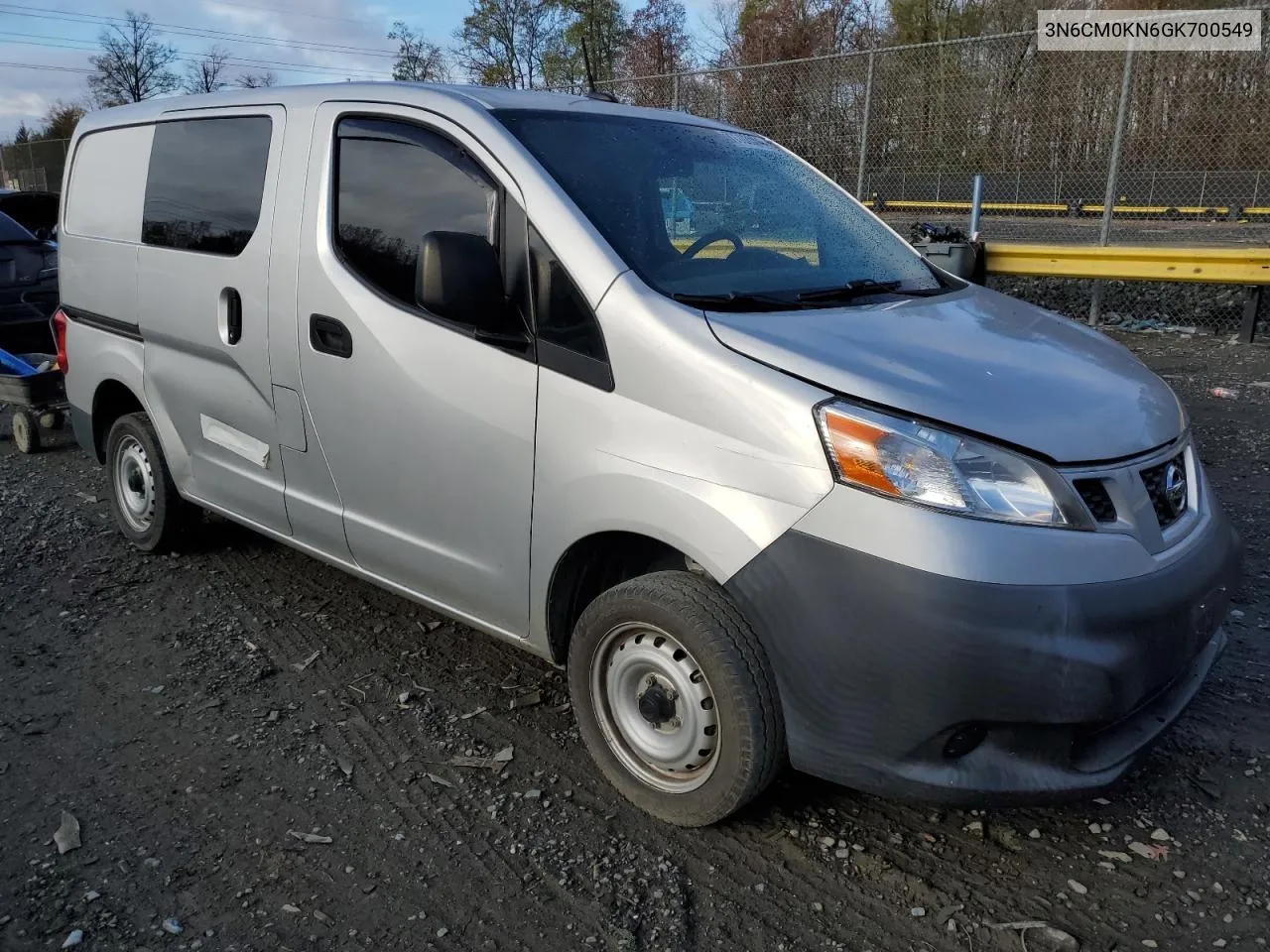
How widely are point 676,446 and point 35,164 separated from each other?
4119 centimetres

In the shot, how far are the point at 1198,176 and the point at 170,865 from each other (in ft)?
39.4

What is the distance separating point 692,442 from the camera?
2559mm

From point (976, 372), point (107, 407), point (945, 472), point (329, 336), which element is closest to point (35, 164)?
point (107, 407)

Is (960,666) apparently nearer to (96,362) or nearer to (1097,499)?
(1097,499)

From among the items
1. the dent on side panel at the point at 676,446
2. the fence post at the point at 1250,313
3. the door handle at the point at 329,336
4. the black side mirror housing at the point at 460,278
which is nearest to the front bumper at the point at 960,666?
the dent on side panel at the point at 676,446

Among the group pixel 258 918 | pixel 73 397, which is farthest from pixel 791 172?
pixel 73 397

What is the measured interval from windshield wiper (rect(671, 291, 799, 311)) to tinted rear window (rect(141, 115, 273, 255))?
1916 mm

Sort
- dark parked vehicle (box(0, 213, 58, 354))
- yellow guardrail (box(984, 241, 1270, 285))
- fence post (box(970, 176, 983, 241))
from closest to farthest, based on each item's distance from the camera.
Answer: yellow guardrail (box(984, 241, 1270, 285)), dark parked vehicle (box(0, 213, 58, 354)), fence post (box(970, 176, 983, 241))

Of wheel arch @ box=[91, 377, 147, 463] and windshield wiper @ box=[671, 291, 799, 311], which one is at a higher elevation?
windshield wiper @ box=[671, 291, 799, 311]

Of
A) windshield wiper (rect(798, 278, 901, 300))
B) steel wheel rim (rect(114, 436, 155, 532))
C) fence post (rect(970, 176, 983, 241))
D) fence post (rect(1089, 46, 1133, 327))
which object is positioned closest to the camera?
windshield wiper (rect(798, 278, 901, 300))

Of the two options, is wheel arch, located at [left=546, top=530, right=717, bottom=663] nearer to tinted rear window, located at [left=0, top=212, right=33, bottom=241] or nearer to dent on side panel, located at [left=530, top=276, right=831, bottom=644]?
dent on side panel, located at [left=530, top=276, right=831, bottom=644]

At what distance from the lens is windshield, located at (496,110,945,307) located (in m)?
2.98

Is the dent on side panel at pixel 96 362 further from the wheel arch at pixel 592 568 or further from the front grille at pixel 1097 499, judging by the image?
the front grille at pixel 1097 499

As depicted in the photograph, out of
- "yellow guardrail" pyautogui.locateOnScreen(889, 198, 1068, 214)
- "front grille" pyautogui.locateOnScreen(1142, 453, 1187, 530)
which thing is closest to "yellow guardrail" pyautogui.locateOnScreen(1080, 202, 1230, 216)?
"yellow guardrail" pyautogui.locateOnScreen(889, 198, 1068, 214)
